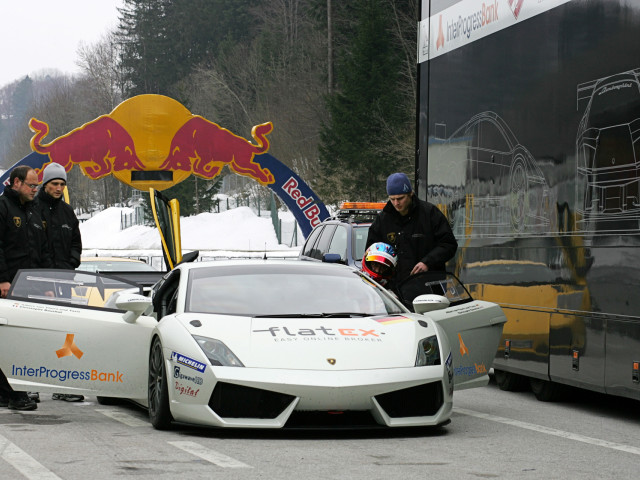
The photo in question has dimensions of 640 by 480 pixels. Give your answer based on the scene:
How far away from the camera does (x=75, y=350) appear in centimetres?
904

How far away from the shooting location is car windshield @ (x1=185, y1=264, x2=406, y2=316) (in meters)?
8.80

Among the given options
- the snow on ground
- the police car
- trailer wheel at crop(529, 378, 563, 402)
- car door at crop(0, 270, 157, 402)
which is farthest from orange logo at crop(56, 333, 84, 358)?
the snow on ground

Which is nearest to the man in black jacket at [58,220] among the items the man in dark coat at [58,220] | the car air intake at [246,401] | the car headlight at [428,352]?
the man in dark coat at [58,220]

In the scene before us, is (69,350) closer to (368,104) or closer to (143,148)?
(143,148)

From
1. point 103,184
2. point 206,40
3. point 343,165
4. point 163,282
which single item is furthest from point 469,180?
point 103,184

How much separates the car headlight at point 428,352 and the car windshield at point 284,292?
641mm

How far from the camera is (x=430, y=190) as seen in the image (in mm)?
13383

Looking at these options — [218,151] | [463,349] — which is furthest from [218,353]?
[218,151]

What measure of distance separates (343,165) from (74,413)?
47652 mm

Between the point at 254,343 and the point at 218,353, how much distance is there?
236mm

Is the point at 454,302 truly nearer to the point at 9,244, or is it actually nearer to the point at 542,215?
the point at 542,215

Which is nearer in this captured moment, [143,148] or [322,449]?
[322,449]

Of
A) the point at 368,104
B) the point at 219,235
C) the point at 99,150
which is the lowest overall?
the point at 219,235

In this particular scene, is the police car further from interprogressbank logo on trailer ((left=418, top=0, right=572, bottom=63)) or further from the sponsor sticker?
the sponsor sticker
